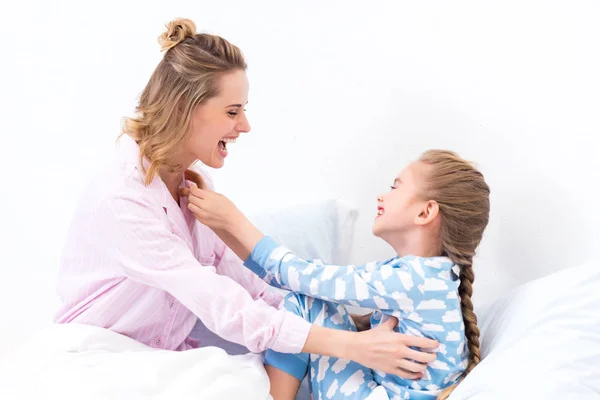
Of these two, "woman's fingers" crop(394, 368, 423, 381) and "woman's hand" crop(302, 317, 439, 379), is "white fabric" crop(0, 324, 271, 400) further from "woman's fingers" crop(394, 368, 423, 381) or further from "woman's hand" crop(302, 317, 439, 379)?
"woman's fingers" crop(394, 368, 423, 381)

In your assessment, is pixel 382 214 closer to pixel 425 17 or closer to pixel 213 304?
pixel 213 304

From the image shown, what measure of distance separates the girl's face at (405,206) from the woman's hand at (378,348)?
23 cm

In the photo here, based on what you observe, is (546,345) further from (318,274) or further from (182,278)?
(182,278)

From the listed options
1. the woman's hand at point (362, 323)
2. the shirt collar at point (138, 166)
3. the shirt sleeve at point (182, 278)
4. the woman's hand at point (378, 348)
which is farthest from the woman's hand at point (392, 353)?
the shirt collar at point (138, 166)

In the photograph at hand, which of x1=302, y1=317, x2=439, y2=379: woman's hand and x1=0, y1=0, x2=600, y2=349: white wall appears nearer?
x1=302, y1=317, x2=439, y2=379: woman's hand

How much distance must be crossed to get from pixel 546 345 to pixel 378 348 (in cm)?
30

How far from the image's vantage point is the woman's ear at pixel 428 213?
1518 millimetres

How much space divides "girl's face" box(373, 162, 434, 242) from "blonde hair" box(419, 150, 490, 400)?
2cm

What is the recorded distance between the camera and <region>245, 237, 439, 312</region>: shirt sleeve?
1.45 m

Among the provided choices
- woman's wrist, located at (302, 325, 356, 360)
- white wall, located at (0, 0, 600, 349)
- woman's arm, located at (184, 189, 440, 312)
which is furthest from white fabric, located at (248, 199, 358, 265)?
woman's wrist, located at (302, 325, 356, 360)

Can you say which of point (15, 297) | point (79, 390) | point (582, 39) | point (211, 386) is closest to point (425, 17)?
point (582, 39)

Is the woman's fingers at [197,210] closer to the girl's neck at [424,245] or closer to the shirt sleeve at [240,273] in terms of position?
the shirt sleeve at [240,273]

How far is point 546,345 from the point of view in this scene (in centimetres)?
133

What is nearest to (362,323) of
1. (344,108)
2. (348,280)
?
(348,280)
